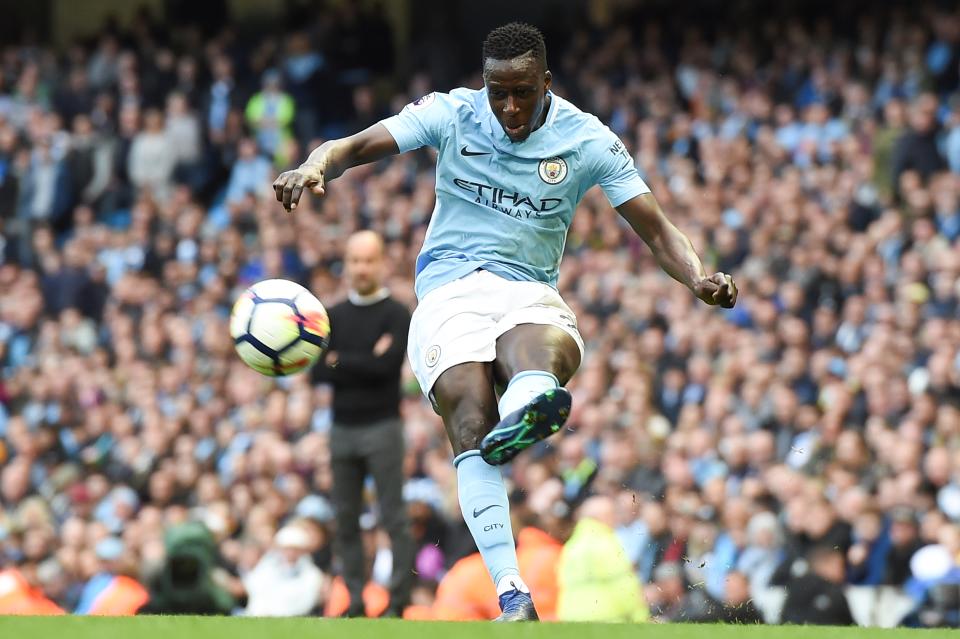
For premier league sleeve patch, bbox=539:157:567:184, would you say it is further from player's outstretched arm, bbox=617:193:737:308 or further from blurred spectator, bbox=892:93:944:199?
blurred spectator, bbox=892:93:944:199

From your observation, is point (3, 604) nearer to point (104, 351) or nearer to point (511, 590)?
point (104, 351)

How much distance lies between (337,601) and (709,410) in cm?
396

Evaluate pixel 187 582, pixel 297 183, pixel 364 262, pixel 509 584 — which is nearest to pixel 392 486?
pixel 364 262

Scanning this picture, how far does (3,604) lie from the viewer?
12.4 m

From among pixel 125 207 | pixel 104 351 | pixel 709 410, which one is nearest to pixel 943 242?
pixel 709 410

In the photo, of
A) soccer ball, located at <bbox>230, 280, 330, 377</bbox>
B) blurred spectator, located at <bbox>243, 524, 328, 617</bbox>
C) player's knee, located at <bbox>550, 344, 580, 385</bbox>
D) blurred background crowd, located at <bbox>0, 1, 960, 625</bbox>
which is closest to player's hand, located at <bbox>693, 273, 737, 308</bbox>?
player's knee, located at <bbox>550, 344, 580, 385</bbox>

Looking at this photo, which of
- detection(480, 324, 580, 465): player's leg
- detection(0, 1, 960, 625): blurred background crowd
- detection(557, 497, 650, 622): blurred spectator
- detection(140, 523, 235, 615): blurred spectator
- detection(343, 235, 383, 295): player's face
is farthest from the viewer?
detection(0, 1, 960, 625): blurred background crowd

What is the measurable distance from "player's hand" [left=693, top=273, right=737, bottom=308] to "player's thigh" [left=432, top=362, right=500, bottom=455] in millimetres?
906

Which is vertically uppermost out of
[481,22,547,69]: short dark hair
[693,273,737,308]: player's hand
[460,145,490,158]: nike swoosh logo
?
[481,22,547,69]: short dark hair

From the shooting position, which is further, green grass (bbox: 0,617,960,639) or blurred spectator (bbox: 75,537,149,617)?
blurred spectator (bbox: 75,537,149,617)

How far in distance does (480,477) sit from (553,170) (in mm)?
1324

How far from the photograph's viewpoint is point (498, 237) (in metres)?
6.82

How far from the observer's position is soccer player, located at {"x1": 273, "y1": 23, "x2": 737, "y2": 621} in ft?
→ 21.0

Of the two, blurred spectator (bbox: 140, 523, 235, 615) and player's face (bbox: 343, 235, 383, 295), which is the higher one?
player's face (bbox: 343, 235, 383, 295)
